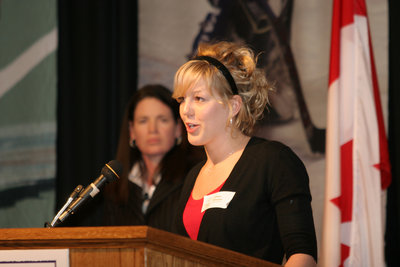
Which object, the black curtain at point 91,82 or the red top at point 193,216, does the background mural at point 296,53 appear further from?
the red top at point 193,216

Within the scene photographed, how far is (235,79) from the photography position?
Result: 1.99 m

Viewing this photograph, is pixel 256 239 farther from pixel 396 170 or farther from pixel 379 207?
pixel 396 170

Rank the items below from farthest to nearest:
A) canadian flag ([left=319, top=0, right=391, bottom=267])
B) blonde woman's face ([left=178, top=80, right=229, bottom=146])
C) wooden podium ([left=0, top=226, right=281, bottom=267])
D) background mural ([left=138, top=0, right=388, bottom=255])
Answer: background mural ([left=138, top=0, right=388, bottom=255])
canadian flag ([left=319, top=0, right=391, bottom=267])
blonde woman's face ([left=178, top=80, right=229, bottom=146])
wooden podium ([left=0, top=226, right=281, bottom=267])

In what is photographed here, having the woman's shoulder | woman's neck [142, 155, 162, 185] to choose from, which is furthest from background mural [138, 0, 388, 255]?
the woman's shoulder

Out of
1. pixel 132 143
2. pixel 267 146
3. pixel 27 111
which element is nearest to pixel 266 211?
pixel 267 146

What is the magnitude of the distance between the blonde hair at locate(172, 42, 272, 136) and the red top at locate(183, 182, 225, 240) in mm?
325

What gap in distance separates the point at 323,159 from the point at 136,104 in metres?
1.29

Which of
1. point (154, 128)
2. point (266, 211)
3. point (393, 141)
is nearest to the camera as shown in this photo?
point (266, 211)

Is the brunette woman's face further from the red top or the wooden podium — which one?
the wooden podium

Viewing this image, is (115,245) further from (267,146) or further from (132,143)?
(132,143)

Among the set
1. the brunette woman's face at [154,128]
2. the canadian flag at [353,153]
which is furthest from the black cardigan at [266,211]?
the brunette woman's face at [154,128]

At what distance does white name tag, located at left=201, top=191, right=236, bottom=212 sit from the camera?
70.3 inches

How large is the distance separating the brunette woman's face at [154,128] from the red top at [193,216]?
4.28 ft

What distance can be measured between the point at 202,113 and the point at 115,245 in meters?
0.83
